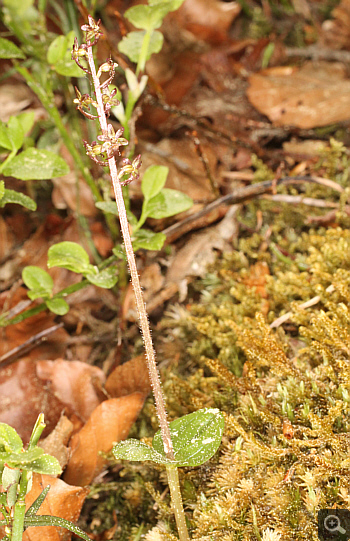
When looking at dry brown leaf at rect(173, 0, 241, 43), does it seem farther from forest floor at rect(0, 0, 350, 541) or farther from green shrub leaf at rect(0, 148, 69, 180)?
green shrub leaf at rect(0, 148, 69, 180)

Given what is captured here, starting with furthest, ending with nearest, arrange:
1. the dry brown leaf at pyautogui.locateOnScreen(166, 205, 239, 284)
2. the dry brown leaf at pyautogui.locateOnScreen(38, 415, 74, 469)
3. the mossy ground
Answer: the dry brown leaf at pyautogui.locateOnScreen(166, 205, 239, 284), the dry brown leaf at pyautogui.locateOnScreen(38, 415, 74, 469), the mossy ground

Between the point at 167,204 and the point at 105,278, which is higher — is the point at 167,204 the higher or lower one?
the higher one

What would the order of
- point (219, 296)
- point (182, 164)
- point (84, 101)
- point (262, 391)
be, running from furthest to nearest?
point (182, 164)
point (219, 296)
point (262, 391)
point (84, 101)

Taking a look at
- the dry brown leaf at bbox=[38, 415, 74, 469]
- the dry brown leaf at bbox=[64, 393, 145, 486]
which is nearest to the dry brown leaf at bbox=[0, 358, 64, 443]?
the dry brown leaf at bbox=[38, 415, 74, 469]

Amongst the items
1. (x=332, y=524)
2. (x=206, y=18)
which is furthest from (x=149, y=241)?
(x=206, y=18)

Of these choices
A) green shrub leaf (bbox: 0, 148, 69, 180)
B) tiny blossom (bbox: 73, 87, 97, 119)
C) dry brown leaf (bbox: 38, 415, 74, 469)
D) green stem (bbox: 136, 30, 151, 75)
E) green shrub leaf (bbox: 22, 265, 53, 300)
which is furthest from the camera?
green shrub leaf (bbox: 22, 265, 53, 300)

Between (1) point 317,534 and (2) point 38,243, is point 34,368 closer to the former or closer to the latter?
(2) point 38,243

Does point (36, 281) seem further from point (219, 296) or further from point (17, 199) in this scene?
point (219, 296)

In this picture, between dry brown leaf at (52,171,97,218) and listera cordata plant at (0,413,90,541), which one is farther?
dry brown leaf at (52,171,97,218)

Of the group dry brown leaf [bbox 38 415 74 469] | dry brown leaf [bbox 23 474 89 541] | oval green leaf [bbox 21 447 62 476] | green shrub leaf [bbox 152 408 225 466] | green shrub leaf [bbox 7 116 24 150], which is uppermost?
green shrub leaf [bbox 7 116 24 150]
